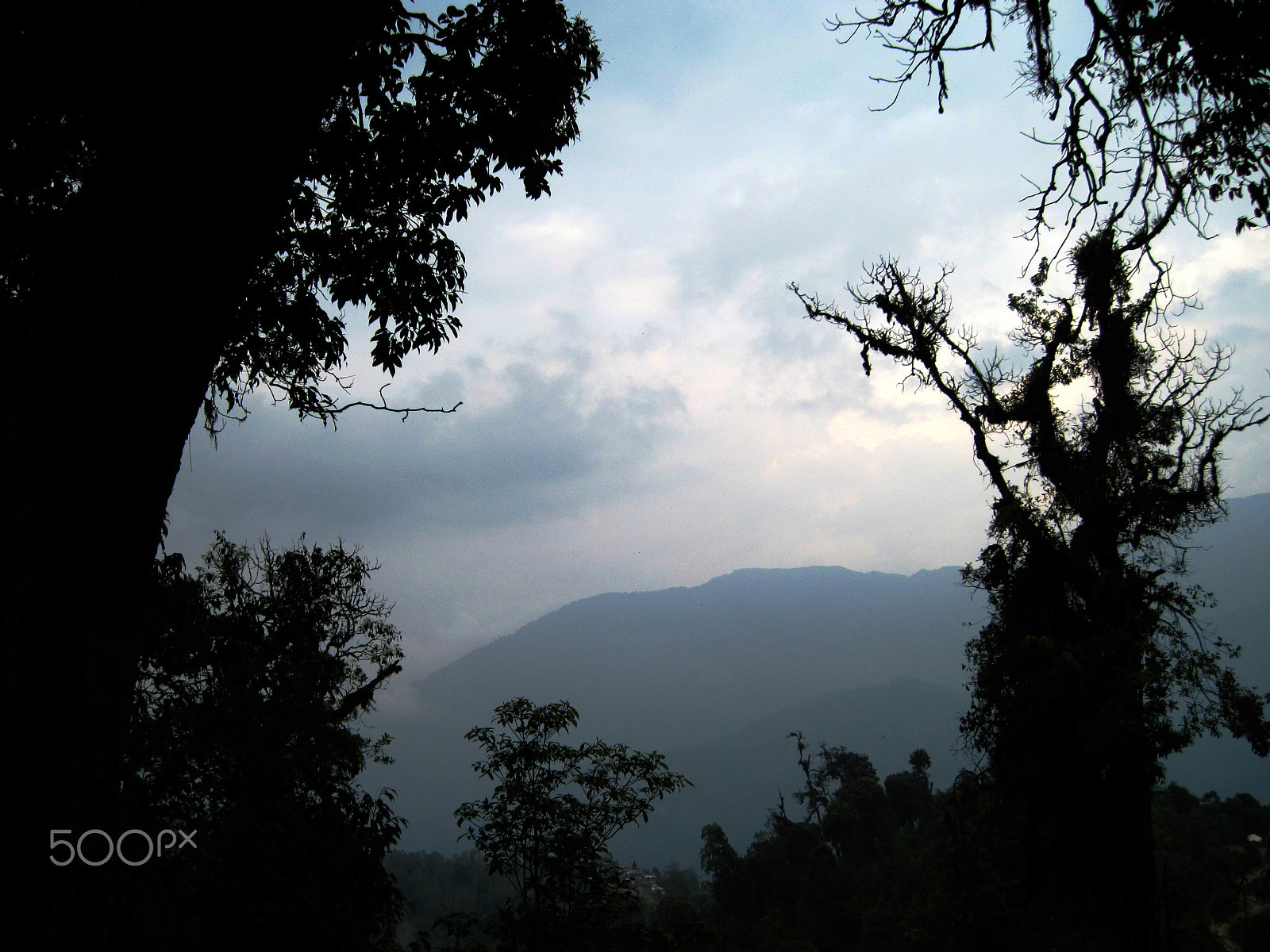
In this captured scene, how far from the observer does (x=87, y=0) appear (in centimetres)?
326

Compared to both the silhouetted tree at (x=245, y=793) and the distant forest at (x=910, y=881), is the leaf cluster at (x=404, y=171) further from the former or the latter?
the distant forest at (x=910, y=881)

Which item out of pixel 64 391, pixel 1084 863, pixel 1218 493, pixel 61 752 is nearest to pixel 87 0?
pixel 64 391

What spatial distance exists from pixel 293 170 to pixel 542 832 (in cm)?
879

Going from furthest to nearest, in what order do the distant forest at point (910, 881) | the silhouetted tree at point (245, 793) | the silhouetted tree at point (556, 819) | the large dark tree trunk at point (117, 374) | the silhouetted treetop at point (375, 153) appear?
the distant forest at point (910, 881)
the silhouetted tree at point (556, 819)
the silhouetted tree at point (245, 793)
the silhouetted treetop at point (375, 153)
the large dark tree trunk at point (117, 374)

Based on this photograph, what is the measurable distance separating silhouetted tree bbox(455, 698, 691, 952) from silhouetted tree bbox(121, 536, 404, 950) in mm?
1628

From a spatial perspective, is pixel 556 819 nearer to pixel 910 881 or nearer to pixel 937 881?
pixel 937 881

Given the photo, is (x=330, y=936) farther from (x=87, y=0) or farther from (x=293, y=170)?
(x=87, y=0)

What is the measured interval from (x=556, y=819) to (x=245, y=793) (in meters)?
3.84

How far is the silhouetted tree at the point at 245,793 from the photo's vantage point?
18.2ft

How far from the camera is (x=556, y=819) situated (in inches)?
343

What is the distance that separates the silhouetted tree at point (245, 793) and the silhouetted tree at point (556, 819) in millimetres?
1628

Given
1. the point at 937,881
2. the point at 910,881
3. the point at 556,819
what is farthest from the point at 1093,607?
the point at 910,881

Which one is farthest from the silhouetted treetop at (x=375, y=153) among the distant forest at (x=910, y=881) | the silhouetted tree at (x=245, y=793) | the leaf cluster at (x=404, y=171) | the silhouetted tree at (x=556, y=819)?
the distant forest at (x=910, y=881)

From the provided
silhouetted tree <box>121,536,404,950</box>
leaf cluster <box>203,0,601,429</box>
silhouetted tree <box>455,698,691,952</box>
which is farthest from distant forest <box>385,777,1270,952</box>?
leaf cluster <box>203,0,601,429</box>
